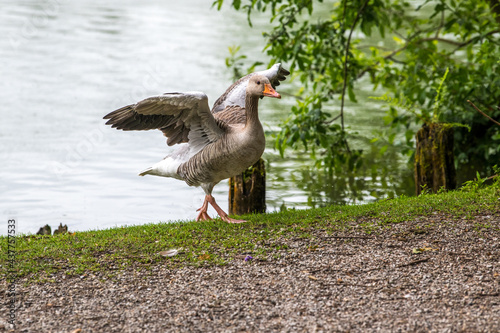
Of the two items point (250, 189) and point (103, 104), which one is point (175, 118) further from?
point (103, 104)

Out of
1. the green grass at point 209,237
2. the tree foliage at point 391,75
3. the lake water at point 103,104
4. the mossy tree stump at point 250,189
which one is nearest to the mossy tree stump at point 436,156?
the tree foliage at point 391,75

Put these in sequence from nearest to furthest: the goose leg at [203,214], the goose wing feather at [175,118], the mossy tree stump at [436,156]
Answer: the goose wing feather at [175,118]
the goose leg at [203,214]
the mossy tree stump at [436,156]

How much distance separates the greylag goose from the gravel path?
1301 mm

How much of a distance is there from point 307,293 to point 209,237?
5.68 feet

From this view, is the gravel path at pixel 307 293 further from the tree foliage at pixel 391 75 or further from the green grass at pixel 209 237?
the tree foliage at pixel 391 75

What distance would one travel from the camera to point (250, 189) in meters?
8.30

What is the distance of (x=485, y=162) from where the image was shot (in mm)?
11484

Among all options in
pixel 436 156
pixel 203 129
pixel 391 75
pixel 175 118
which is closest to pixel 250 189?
pixel 203 129

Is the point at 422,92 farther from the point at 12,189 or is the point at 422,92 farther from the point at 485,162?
the point at 12,189

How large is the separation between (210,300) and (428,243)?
2.28 meters

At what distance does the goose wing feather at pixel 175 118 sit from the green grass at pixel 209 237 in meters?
0.99

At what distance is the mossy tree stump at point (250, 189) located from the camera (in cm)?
827

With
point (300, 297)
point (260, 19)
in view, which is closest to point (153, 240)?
point (300, 297)

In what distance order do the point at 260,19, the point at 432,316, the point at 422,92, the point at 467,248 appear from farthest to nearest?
the point at 260,19, the point at 422,92, the point at 467,248, the point at 432,316
